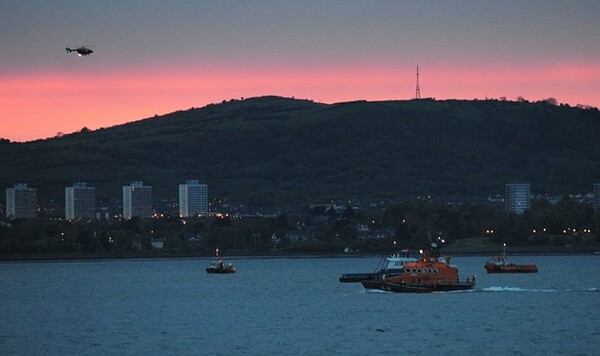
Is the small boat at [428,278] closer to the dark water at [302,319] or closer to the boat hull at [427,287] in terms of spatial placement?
the boat hull at [427,287]

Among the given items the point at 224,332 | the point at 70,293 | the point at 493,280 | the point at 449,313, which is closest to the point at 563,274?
the point at 493,280

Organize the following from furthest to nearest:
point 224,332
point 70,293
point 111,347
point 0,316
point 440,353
Result: point 70,293
point 0,316
point 224,332
point 111,347
point 440,353

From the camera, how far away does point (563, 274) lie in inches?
5969

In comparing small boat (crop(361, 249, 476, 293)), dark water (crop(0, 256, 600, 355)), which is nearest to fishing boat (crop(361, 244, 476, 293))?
small boat (crop(361, 249, 476, 293))

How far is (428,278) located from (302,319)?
18492 mm

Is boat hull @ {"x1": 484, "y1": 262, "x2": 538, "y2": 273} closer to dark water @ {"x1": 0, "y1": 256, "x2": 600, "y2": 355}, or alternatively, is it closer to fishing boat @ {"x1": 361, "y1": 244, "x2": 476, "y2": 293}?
dark water @ {"x1": 0, "y1": 256, "x2": 600, "y2": 355}

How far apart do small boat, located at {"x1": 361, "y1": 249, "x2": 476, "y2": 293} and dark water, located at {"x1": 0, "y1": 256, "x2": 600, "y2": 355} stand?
0.65m

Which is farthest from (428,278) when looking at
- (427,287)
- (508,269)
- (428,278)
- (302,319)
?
(508,269)

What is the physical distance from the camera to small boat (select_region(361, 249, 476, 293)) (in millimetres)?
107125

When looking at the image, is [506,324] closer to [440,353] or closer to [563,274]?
[440,353]

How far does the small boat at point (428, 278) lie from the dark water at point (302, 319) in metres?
0.65

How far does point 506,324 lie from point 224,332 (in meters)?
15.3

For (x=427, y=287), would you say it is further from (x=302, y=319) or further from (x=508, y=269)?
(x=508, y=269)

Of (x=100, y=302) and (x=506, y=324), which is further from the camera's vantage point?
(x=100, y=302)
